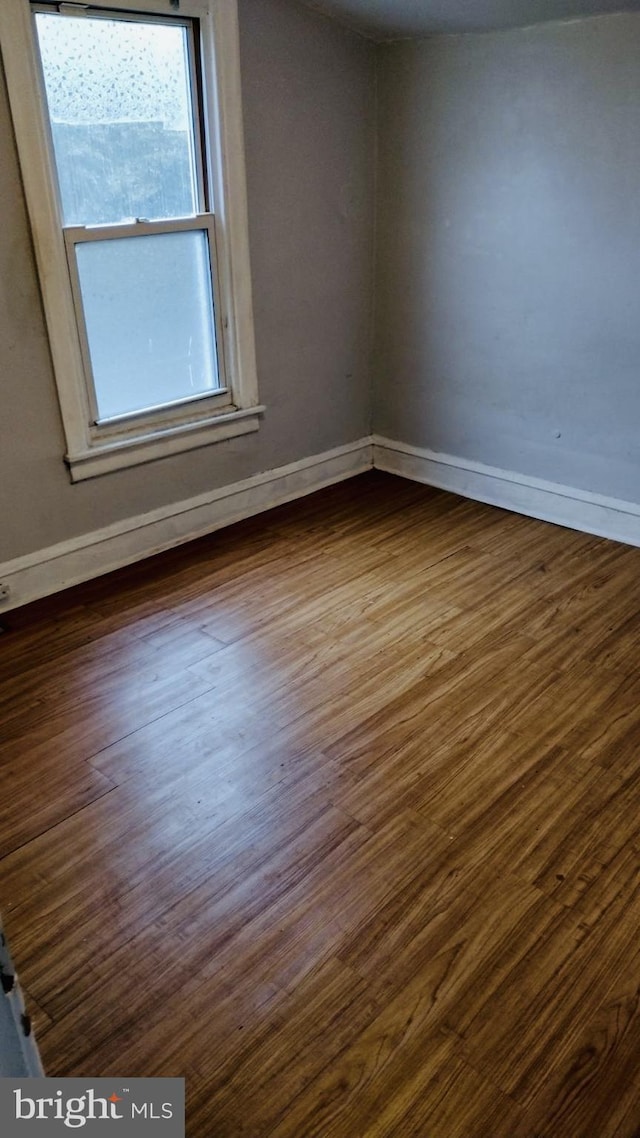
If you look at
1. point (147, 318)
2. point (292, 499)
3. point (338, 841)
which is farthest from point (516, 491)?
point (338, 841)

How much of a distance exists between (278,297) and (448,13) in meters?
1.11

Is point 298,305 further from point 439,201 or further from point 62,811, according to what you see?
point 62,811

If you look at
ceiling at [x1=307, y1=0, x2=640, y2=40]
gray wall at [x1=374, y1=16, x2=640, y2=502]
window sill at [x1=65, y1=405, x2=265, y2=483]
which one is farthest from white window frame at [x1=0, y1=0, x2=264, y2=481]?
gray wall at [x1=374, y1=16, x2=640, y2=502]

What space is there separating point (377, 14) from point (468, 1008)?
3.11 meters

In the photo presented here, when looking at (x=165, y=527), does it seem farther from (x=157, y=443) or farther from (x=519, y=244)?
(x=519, y=244)

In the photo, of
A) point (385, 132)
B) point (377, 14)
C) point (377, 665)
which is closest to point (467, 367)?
point (385, 132)

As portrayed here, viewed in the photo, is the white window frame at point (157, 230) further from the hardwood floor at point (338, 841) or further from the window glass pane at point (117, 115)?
the hardwood floor at point (338, 841)

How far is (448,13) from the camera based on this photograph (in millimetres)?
2756

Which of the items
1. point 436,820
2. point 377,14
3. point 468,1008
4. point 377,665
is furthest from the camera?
point 377,14

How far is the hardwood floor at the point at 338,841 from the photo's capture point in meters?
1.38

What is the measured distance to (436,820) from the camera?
1.86m

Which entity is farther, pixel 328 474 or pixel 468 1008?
pixel 328 474

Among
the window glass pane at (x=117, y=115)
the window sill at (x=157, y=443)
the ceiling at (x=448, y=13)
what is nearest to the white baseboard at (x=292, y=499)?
the window sill at (x=157, y=443)

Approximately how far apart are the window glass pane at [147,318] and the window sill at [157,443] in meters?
0.11
